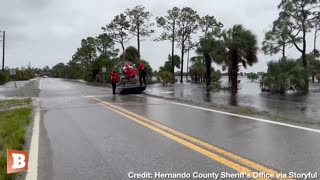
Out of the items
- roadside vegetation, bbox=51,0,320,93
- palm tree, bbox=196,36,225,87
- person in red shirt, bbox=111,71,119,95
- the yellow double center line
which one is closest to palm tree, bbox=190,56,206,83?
roadside vegetation, bbox=51,0,320,93

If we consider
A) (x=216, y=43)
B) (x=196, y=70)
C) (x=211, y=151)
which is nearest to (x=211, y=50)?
(x=216, y=43)

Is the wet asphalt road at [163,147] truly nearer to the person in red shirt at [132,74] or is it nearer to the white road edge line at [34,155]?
the white road edge line at [34,155]

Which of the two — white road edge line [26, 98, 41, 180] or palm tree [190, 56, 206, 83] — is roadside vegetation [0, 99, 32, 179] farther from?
palm tree [190, 56, 206, 83]

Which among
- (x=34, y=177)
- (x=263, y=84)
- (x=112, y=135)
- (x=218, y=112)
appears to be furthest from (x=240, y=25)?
(x=34, y=177)

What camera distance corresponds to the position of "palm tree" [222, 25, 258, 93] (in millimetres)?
24109

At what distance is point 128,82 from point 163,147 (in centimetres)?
1982

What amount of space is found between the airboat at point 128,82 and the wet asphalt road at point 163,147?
46.9ft

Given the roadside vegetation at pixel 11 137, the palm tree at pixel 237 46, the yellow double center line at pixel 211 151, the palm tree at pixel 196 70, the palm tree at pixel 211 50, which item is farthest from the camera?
the palm tree at pixel 196 70

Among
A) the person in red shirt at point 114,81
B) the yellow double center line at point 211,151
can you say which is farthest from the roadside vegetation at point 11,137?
the person in red shirt at point 114,81

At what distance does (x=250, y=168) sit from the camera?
21.4ft

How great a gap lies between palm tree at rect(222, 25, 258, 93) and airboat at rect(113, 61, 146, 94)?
603 centimetres

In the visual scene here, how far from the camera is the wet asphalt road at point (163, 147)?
22.3 ft

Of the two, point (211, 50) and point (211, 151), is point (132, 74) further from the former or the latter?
point (211, 151)

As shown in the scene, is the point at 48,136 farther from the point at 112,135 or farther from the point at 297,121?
the point at 297,121
